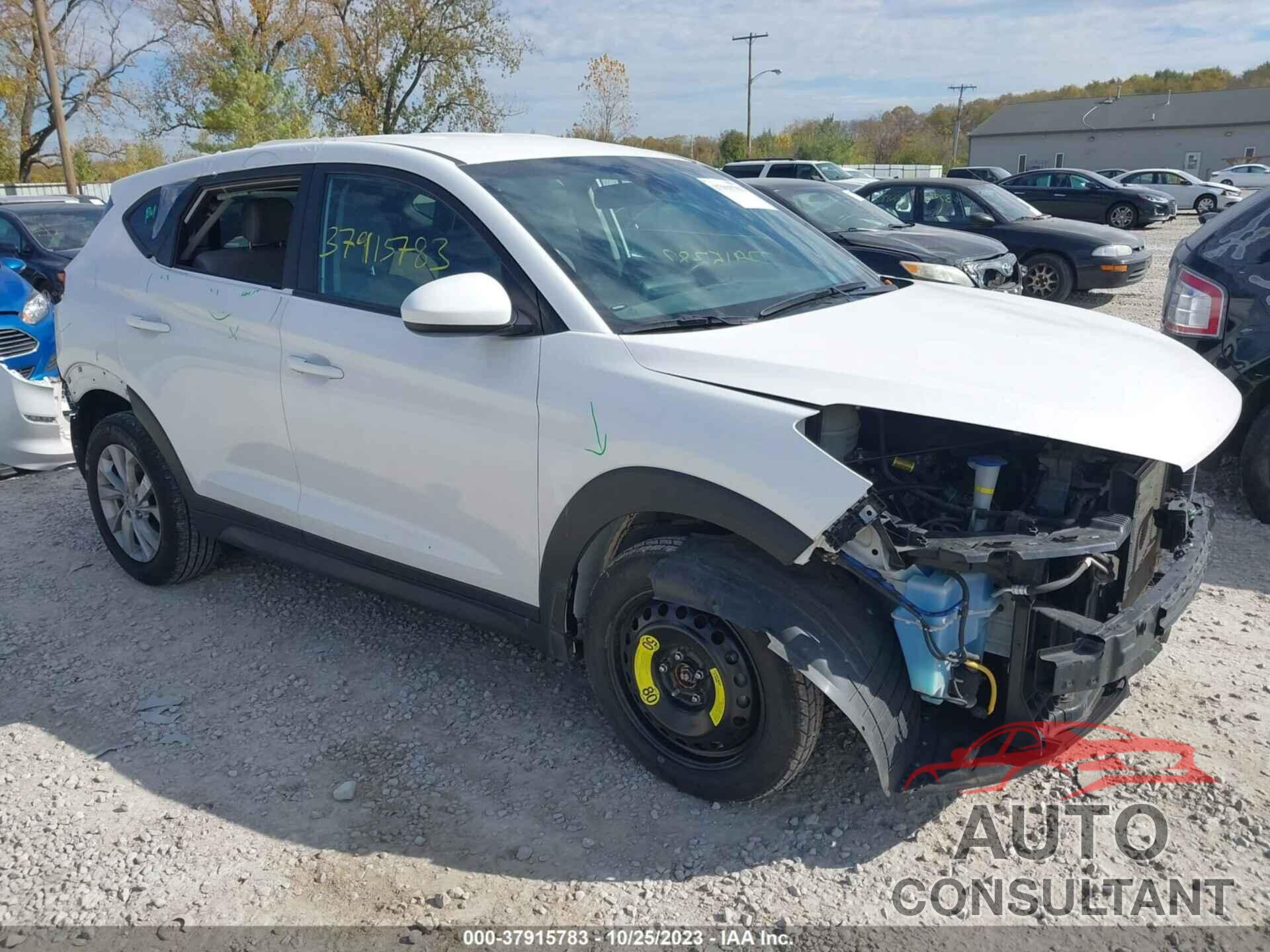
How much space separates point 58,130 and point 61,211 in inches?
500

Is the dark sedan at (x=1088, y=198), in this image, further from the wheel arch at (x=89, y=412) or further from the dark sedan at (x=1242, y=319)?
the wheel arch at (x=89, y=412)

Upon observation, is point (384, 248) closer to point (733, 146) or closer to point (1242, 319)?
point (1242, 319)

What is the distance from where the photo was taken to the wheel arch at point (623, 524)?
2.49 meters

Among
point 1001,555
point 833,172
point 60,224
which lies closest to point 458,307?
point 1001,555

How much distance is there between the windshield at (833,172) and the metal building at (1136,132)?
3709cm

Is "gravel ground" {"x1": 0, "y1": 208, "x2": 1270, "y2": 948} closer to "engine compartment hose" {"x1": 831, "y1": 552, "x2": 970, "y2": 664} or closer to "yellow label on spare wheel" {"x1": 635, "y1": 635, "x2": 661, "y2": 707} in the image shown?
"yellow label on spare wheel" {"x1": 635, "y1": 635, "x2": 661, "y2": 707}

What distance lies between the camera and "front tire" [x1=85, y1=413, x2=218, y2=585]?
4.30 metres

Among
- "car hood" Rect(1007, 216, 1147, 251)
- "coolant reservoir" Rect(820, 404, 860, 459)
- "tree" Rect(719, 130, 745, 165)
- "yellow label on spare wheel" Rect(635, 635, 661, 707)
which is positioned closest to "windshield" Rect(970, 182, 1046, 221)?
"car hood" Rect(1007, 216, 1147, 251)

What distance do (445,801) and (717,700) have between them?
0.93 meters

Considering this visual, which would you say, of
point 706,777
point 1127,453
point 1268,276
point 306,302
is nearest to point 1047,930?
point 706,777

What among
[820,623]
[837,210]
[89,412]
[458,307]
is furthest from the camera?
[837,210]

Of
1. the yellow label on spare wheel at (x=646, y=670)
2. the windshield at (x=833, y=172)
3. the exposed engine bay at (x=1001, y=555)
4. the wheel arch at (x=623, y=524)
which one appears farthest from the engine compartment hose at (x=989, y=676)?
the windshield at (x=833, y=172)

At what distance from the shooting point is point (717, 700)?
279cm

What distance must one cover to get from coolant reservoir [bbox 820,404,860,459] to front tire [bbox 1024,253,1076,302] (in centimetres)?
1001
